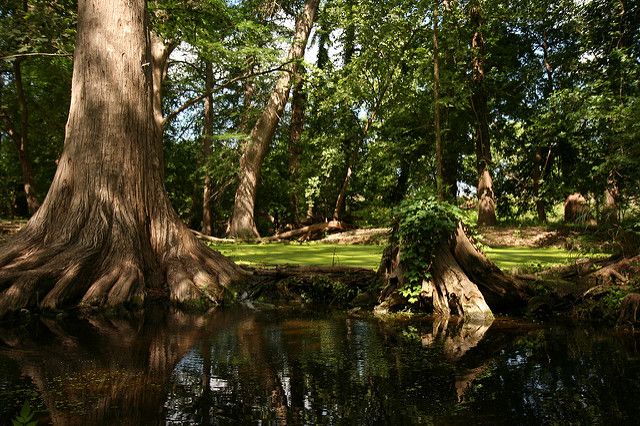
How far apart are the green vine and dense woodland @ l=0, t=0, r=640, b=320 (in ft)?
1.36

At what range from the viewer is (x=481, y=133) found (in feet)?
74.1

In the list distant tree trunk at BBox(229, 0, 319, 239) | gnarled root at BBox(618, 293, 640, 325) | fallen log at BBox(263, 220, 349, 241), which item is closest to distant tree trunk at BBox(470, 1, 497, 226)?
fallen log at BBox(263, 220, 349, 241)

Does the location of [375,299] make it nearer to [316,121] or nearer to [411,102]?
[411,102]

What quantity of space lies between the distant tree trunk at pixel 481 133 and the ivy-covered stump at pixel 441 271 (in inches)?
536

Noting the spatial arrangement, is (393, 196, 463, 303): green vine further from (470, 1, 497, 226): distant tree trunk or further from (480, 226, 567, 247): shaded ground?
(470, 1, 497, 226): distant tree trunk

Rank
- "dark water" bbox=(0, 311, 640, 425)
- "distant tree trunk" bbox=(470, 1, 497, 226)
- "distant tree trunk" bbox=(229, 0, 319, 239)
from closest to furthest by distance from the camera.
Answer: "dark water" bbox=(0, 311, 640, 425) → "distant tree trunk" bbox=(470, 1, 497, 226) → "distant tree trunk" bbox=(229, 0, 319, 239)

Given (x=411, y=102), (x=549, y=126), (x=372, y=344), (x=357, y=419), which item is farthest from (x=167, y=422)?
(x=411, y=102)

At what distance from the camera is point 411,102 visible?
2541cm

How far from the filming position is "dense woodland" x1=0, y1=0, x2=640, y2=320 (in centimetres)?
965

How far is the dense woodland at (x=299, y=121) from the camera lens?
965 cm

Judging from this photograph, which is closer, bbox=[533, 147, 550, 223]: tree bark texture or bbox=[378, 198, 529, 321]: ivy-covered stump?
bbox=[378, 198, 529, 321]: ivy-covered stump

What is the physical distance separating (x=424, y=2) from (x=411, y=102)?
1054 cm

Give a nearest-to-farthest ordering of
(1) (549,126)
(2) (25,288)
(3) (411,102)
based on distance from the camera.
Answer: (2) (25,288)
(1) (549,126)
(3) (411,102)

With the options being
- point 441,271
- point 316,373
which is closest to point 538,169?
point 441,271
